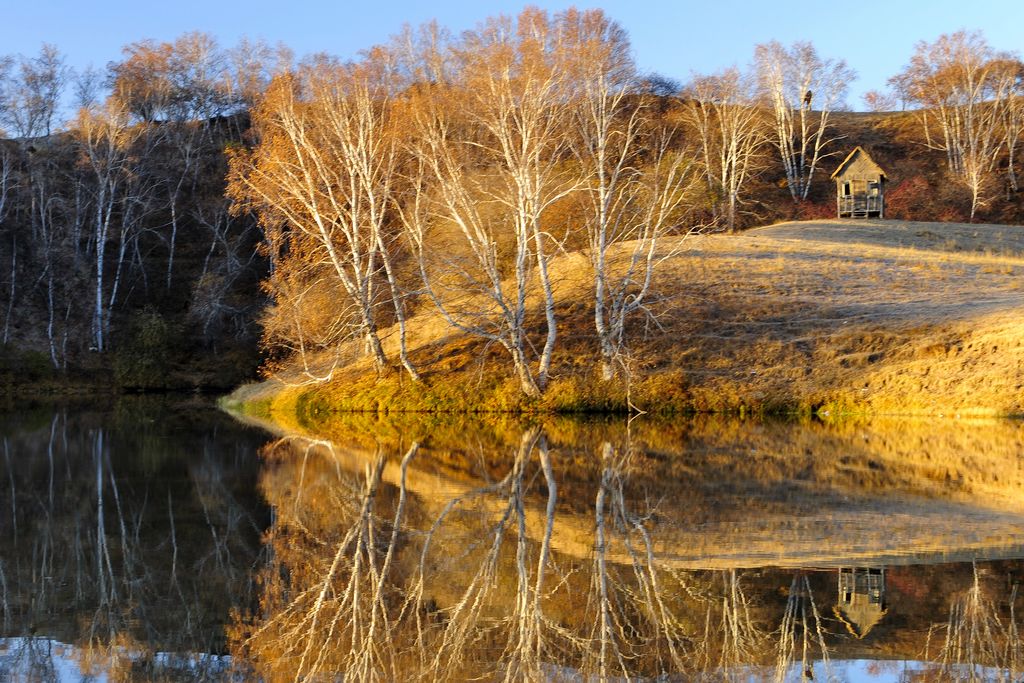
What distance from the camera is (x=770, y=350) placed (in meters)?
36.0

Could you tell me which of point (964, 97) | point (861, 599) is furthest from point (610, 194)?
point (964, 97)

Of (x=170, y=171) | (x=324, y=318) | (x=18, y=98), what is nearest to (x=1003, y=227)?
(x=324, y=318)

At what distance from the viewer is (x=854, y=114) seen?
91.1 metres

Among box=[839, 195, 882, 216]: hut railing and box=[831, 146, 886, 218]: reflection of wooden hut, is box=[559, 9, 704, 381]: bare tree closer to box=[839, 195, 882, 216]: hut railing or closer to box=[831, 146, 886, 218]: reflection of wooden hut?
box=[831, 146, 886, 218]: reflection of wooden hut

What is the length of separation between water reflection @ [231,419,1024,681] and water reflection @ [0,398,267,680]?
512 millimetres

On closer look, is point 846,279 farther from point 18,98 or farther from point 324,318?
point 18,98

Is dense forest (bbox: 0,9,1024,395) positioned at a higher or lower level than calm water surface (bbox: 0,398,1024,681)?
higher

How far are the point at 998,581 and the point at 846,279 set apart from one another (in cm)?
3399

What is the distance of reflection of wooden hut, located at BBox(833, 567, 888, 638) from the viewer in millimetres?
8548

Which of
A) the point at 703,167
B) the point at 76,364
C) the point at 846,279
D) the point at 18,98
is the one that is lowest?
the point at 76,364

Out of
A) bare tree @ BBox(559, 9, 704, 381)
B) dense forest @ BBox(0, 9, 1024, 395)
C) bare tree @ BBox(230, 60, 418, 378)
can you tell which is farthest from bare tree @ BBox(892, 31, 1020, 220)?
bare tree @ BBox(230, 60, 418, 378)

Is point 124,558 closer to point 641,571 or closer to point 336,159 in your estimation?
point 641,571

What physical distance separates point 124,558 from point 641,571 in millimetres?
6213

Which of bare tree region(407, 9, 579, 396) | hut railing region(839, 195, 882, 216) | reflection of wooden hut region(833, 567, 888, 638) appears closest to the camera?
reflection of wooden hut region(833, 567, 888, 638)
